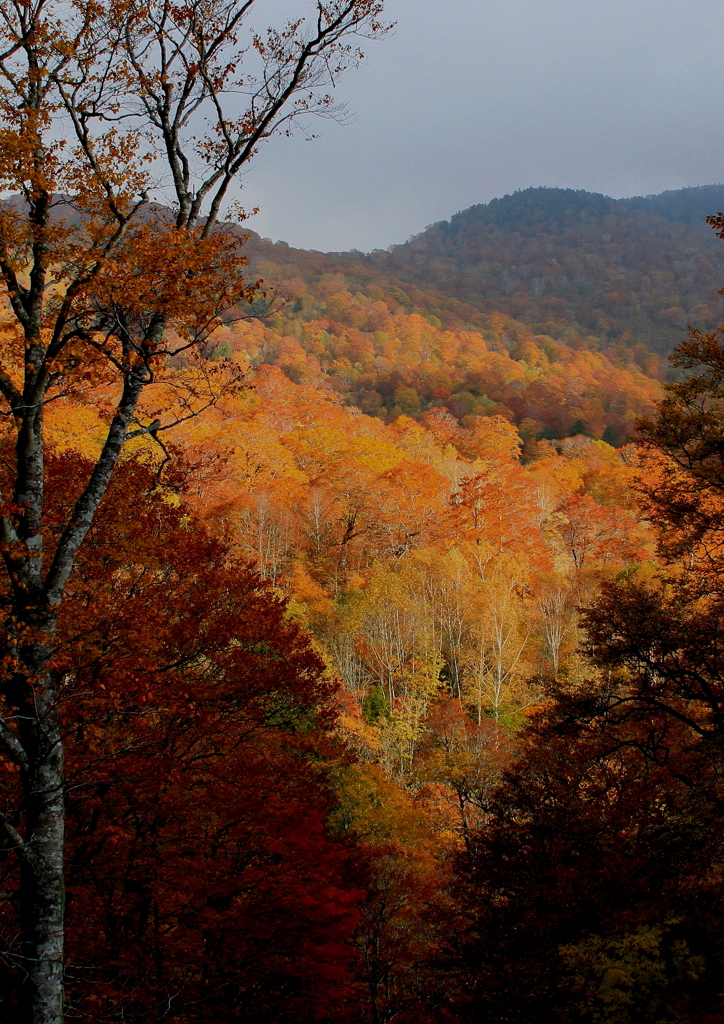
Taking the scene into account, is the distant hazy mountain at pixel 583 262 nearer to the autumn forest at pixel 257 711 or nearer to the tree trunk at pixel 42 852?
the autumn forest at pixel 257 711

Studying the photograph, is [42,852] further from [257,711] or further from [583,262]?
[583,262]

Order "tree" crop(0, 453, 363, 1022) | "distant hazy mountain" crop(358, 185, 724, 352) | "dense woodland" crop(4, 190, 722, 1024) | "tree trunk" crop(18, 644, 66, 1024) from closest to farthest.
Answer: "tree trunk" crop(18, 644, 66, 1024)
"tree" crop(0, 453, 363, 1022)
"dense woodland" crop(4, 190, 722, 1024)
"distant hazy mountain" crop(358, 185, 724, 352)

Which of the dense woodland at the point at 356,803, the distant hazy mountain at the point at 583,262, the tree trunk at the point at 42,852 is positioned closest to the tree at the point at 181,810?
the dense woodland at the point at 356,803

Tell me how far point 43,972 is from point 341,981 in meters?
7.45

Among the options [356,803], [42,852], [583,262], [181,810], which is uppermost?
[583,262]

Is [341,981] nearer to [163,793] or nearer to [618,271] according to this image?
[163,793]

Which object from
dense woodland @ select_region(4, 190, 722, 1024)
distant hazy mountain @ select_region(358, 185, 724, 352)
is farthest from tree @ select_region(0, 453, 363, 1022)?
distant hazy mountain @ select_region(358, 185, 724, 352)

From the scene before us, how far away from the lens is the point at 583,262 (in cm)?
12975

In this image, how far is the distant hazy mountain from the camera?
101 m

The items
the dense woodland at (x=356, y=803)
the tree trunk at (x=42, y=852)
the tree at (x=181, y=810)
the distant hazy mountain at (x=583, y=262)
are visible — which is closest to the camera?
the tree trunk at (x=42, y=852)

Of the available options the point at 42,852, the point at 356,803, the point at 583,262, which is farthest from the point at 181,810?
the point at 583,262

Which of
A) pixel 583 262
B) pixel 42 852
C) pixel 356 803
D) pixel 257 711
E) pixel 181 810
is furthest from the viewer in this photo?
pixel 583 262

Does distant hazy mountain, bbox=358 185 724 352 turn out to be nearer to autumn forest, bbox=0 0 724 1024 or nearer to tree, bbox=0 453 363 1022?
autumn forest, bbox=0 0 724 1024

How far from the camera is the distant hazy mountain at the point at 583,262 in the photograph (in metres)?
101
